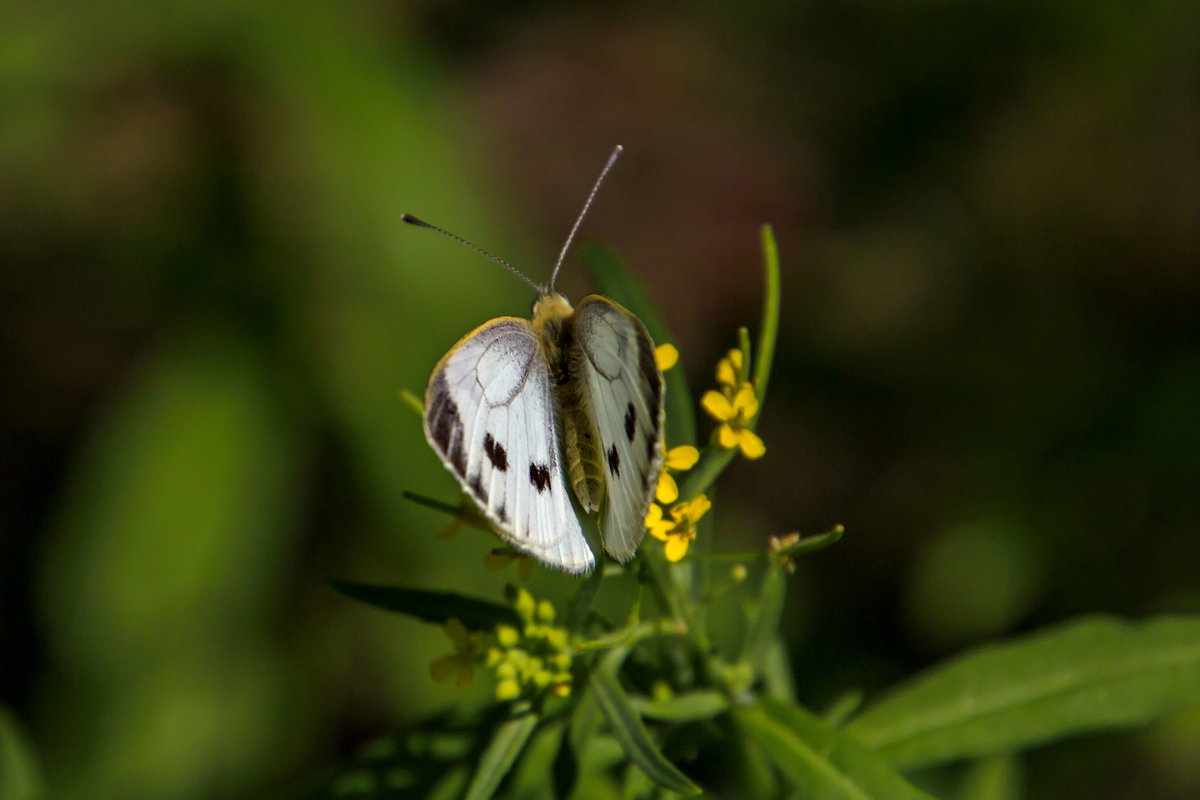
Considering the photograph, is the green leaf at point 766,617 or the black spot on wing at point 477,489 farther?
the green leaf at point 766,617

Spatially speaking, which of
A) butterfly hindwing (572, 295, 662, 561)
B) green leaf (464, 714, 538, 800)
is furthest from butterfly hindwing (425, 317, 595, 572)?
green leaf (464, 714, 538, 800)

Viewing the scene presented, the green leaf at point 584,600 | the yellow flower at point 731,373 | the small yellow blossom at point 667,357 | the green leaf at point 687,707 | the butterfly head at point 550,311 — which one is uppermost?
the yellow flower at point 731,373

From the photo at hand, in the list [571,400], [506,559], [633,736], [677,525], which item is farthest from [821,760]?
[571,400]

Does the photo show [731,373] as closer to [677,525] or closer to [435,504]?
[677,525]

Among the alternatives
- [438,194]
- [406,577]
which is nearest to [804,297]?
[438,194]

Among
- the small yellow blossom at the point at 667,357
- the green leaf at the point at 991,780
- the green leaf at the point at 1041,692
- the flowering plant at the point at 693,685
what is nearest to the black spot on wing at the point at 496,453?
the flowering plant at the point at 693,685

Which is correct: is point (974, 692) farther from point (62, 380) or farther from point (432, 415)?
point (62, 380)

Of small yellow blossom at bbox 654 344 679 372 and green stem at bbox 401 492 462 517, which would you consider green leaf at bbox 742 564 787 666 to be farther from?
green stem at bbox 401 492 462 517

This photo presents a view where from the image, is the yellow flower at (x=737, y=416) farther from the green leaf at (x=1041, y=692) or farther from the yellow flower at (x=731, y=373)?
the green leaf at (x=1041, y=692)
